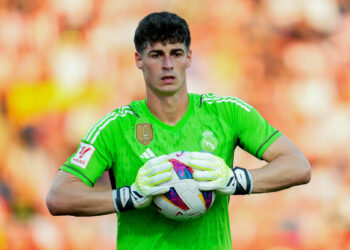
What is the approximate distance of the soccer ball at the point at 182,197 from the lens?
130 inches

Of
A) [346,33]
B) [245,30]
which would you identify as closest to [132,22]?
[245,30]

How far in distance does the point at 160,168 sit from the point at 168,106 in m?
0.62

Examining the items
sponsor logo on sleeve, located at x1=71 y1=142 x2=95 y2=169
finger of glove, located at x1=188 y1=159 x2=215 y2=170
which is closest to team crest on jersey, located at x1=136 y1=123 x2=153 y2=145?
sponsor logo on sleeve, located at x1=71 y1=142 x2=95 y2=169

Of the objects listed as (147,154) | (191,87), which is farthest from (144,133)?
(191,87)

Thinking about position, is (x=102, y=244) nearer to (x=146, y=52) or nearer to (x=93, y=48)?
(x=93, y=48)

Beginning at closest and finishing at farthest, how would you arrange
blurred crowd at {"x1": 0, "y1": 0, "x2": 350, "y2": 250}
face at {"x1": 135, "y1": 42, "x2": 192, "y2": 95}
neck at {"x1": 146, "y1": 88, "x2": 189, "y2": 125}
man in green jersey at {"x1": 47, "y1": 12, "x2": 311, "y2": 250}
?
man in green jersey at {"x1": 47, "y1": 12, "x2": 311, "y2": 250}
face at {"x1": 135, "y1": 42, "x2": 192, "y2": 95}
neck at {"x1": 146, "y1": 88, "x2": 189, "y2": 125}
blurred crowd at {"x1": 0, "y1": 0, "x2": 350, "y2": 250}

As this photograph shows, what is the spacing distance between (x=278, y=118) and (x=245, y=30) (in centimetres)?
123

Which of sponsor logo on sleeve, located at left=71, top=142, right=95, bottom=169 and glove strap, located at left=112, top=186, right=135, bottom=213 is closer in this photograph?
glove strap, located at left=112, top=186, right=135, bottom=213

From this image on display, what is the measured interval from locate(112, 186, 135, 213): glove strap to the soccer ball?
0.14 metres

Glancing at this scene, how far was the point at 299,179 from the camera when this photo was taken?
3.59 meters

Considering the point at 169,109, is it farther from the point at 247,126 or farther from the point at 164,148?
the point at 247,126

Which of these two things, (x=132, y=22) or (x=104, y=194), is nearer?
(x=104, y=194)

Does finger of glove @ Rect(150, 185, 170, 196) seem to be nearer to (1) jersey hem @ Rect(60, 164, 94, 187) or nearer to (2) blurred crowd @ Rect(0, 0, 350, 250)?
(1) jersey hem @ Rect(60, 164, 94, 187)

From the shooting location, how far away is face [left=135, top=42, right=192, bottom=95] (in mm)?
3611
